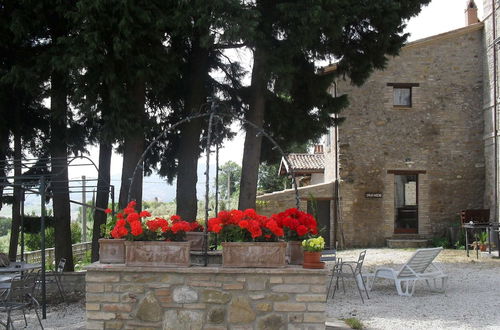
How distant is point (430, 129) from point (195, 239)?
41.8 ft

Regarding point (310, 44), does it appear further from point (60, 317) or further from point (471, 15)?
point (471, 15)

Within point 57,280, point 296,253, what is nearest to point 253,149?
point 57,280

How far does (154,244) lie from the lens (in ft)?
18.1

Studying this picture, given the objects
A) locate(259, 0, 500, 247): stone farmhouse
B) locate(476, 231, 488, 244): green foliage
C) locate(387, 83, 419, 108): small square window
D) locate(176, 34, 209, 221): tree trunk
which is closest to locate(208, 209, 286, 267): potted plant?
locate(176, 34, 209, 221): tree trunk

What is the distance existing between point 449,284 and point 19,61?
816 centimetres

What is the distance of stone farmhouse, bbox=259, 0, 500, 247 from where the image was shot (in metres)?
17.6

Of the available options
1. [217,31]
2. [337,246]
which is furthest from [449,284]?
[337,246]

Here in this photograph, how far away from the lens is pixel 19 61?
9336 millimetres

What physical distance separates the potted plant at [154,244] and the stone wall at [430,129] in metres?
12.6

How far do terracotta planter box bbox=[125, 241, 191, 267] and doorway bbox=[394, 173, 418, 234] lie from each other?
13289 millimetres

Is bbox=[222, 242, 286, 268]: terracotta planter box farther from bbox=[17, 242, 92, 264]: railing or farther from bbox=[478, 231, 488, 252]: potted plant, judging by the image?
bbox=[478, 231, 488, 252]: potted plant

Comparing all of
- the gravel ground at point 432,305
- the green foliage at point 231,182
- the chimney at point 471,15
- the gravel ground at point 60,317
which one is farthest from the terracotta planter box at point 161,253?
the green foliage at point 231,182

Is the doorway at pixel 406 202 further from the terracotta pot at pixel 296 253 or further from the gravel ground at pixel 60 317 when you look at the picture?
the terracotta pot at pixel 296 253

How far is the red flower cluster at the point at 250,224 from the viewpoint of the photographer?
17.7ft
